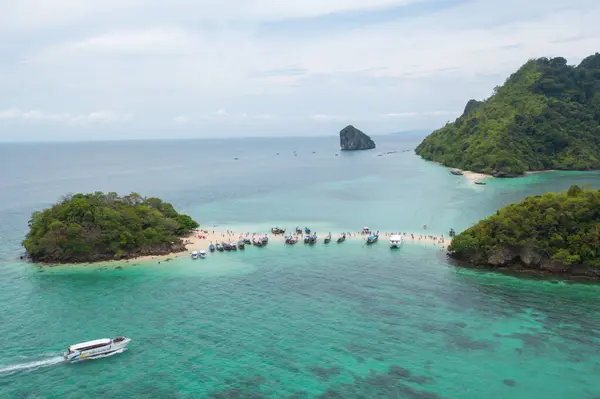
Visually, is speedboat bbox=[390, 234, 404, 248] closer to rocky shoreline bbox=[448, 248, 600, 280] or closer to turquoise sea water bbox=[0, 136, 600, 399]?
turquoise sea water bbox=[0, 136, 600, 399]

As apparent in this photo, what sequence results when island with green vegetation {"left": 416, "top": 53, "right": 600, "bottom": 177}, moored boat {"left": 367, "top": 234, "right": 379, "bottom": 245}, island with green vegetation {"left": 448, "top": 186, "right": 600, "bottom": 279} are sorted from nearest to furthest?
island with green vegetation {"left": 448, "top": 186, "right": 600, "bottom": 279} < moored boat {"left": 367, "top": 234, "right": 379, "bottom": 245} < island with green vegetation {"left": 416, "top": 53, "right": 600, "bottom": 177}

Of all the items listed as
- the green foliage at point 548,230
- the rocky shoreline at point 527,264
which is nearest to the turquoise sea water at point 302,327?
the rocky shoreline at point 527,264

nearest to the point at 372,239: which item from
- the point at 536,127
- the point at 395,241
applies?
the point at 395,241

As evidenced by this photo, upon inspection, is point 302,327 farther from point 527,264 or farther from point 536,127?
point 536,127

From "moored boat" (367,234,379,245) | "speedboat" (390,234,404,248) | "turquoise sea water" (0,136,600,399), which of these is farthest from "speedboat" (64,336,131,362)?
"speedboat" (390,234,404,248)

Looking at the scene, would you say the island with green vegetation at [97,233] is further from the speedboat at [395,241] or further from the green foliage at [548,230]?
the green foliage at [548,230]

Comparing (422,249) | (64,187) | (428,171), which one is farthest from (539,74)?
(64,187)
